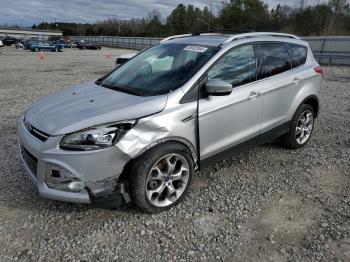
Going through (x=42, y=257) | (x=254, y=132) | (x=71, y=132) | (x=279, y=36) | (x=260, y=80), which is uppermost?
(x=279, y=36)

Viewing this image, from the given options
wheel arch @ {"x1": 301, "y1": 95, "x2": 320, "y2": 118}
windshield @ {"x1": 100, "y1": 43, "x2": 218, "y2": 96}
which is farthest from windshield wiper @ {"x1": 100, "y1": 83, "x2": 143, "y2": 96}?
wheel arch @ {"x1": 301, "y1": 95, "x2": 320, "y2": 118}

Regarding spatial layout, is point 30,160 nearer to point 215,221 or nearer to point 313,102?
point 215,221

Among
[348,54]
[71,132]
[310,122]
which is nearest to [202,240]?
[71,132]

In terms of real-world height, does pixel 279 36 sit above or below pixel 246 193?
above

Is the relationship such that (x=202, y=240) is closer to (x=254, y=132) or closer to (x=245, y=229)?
(x=245, y=229)

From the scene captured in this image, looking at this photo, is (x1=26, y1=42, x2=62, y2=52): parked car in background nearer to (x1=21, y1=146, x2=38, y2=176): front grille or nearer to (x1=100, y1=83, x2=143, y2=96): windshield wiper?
(x1=100, y1=83, x2=143, y2=96): windshield wiper

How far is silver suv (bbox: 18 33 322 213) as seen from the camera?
304 cm

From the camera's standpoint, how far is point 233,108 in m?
3.85

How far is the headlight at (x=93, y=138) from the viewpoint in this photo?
300cm

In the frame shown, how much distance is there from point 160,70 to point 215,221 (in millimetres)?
1870

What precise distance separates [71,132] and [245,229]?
191 cm

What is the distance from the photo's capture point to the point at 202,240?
3.10m

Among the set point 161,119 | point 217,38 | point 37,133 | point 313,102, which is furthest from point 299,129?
point 37,133

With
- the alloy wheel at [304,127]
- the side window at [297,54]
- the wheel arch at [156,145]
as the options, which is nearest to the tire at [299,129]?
the alloy wheel at [304,127]
